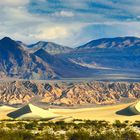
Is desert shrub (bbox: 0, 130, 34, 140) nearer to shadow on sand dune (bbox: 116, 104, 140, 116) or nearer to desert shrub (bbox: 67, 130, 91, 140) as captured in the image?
desert shrub (bbox: 67, 130, 91, 140)

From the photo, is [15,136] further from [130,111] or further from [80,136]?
[130,111]

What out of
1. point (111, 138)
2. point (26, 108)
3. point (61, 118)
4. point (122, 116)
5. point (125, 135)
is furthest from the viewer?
point (26, 108)

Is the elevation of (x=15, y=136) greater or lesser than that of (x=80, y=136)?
greater

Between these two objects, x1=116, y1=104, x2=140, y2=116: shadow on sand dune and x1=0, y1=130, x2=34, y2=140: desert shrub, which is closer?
x1=0, y1=130, x2=34, y2=140: desert shrub

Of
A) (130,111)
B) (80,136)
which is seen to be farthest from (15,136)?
(130,111)

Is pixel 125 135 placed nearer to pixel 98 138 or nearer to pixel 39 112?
pixel 98 138

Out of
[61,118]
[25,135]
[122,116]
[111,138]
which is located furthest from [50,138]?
[122,116]

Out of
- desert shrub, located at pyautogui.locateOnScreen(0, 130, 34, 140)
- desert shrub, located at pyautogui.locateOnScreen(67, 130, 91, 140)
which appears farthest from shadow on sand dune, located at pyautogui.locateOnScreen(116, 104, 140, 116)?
desert shrub, located at pyautogui.locateOnScreen(0, 130, 34, 140)

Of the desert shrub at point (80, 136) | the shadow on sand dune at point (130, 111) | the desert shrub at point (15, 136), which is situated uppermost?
the desert shrub at point (15, 136)

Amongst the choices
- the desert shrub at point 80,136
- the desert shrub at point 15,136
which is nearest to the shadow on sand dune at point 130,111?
the desert shrub at point 80,136

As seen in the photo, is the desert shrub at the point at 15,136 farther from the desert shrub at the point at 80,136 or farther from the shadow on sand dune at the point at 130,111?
the shadow on sand dune at the point at 130,111

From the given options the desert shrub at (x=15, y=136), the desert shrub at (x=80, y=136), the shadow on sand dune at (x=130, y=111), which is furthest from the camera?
the shadow on sand dune at (x=130, y=111)
